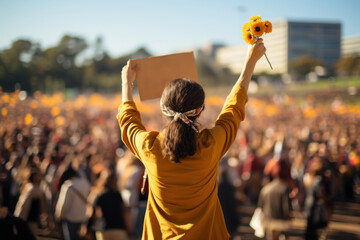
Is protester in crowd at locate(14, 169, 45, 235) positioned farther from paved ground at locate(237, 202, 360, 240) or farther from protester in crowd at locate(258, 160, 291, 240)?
paved ground at locate(237, 202, 360, 240)

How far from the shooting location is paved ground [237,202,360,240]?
7293mm

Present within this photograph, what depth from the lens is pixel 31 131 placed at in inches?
274

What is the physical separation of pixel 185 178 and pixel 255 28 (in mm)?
917

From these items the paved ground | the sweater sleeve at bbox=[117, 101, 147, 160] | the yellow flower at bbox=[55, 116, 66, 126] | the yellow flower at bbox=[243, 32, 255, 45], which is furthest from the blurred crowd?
the yellow flower at bbox=[243, 32, 255, 45]

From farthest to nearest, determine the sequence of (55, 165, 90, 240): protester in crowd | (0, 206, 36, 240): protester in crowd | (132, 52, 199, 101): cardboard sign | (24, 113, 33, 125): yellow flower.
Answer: (24, 113, 33, 125): yellow flower, (55, 165, 90, 240): protester in crowd, (0, 206, 36, 240): protester in crowd, (132, 52, 199, 101): cardboard sign

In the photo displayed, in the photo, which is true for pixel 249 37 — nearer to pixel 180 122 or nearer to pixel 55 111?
pixel 180 122

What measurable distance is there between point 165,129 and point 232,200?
156 inches

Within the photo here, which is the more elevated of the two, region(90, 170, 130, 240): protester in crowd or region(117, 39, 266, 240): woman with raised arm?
region(117, 39, 266, 240): woman with raised arm

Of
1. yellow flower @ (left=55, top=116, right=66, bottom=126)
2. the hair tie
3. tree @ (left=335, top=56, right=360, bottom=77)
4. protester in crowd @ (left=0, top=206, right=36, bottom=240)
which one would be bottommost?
protester in crowd @ (left=0, top=206, right=36, bottom=240)

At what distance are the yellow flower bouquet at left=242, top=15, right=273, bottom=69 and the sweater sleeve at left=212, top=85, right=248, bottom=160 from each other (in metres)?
0.32

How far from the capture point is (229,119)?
1.70 meters

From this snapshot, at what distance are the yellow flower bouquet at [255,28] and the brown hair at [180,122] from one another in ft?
1.61

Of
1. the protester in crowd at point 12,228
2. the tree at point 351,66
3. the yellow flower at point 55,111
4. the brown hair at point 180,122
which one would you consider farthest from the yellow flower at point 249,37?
the tree at point 351,66

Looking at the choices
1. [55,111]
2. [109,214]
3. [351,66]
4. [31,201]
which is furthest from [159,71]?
[351,66]
